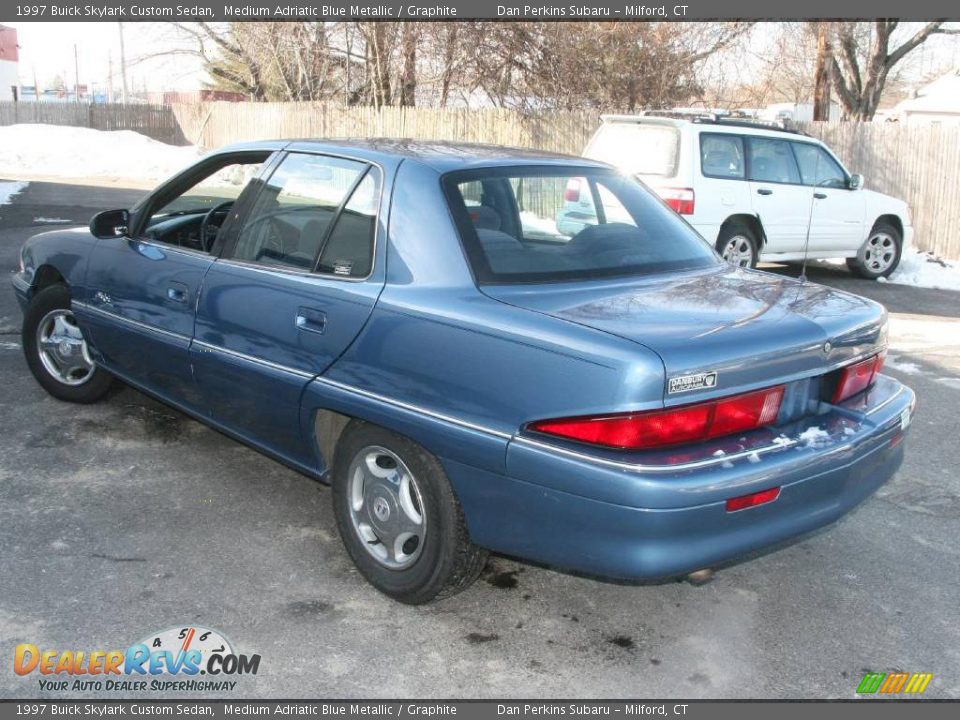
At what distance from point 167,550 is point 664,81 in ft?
57.5

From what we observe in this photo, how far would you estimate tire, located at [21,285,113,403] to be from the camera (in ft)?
18.7

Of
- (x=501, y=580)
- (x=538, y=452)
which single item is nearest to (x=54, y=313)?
(x=501, y=580)

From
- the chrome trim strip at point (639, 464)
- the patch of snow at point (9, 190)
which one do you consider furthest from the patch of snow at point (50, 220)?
the chrome trim strip at point (639, 464)

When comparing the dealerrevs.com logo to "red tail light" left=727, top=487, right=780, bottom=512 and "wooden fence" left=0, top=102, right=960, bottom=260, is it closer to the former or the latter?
"red tail light" left=727, top=487, right=780, bottom=512

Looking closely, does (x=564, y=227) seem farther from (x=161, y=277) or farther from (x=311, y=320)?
(x=161, y=277)

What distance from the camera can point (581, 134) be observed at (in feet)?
56.9

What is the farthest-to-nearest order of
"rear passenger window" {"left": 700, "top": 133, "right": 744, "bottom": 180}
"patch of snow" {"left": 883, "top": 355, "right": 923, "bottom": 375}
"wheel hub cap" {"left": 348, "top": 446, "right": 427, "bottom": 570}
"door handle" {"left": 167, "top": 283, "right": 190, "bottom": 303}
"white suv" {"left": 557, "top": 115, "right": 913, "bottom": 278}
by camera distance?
"rear passenger window" {"left": 700, "top": 133, "right": 744, "bottom": 180}, "white suv" {"left": 557, "top": 115, "right": 913, "bottom": 278}, "patch of snow" {"left": 883, "top": 355, "right": 923, "bottom": 375}, "door handle" {"left": 167, "top": 283, "right": 190, "bottom": 303}, "wheel hub cap" {"left": 348, "top": 446, "right": 427, "bottom": 570}

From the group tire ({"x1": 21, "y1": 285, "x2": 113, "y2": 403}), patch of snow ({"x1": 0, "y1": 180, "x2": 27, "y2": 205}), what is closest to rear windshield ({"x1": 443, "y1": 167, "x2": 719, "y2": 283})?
tire ({"x1": 21, "y1": 285, "x2": 113, "y2": 403})

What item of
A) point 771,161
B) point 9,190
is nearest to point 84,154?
point 9,190

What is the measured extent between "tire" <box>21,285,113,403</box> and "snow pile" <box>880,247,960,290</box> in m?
9.96

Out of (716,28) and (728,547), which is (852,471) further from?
(716,28)

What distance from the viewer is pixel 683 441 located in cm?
309

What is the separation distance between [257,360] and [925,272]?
11.2 metres

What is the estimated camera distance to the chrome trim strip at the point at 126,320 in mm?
4605
